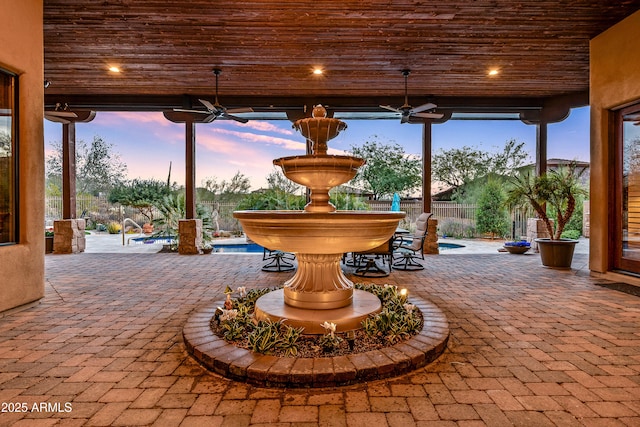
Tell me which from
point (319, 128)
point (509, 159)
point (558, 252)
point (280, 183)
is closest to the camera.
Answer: point (319, 128)

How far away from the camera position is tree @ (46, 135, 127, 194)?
46.5ft

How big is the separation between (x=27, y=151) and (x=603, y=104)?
23.4 feet

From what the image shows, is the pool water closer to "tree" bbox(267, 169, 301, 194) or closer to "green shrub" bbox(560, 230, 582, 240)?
"tree" bbox(267, 169, 301, 194)

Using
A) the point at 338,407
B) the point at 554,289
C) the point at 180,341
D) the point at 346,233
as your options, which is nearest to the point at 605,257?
the point at 554,289

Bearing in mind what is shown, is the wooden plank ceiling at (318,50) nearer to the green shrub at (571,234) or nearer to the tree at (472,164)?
the green shrub at (571,234)

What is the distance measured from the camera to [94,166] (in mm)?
14367

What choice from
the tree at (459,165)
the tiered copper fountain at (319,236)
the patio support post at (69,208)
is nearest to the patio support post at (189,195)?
the patio support post at (69,208)

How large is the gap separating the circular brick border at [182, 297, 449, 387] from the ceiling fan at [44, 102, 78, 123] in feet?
20.1

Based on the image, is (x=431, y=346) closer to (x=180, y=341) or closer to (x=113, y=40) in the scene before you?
(x=180, y=341)

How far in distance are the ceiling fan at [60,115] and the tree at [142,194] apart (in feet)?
11.9

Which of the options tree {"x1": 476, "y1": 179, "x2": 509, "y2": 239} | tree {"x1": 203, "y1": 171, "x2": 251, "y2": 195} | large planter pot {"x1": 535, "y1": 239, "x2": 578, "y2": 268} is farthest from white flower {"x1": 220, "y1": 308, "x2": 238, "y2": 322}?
tree {"x1": 203, "y1": 171, "x2": 251, "y2": 195}

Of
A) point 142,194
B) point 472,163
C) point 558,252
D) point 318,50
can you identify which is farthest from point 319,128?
point 472,163

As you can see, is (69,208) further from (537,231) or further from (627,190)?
(537,231)

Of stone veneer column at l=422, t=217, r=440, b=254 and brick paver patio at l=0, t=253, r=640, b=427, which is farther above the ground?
stone veneer column at l=422, t=217, r=440, b=254
